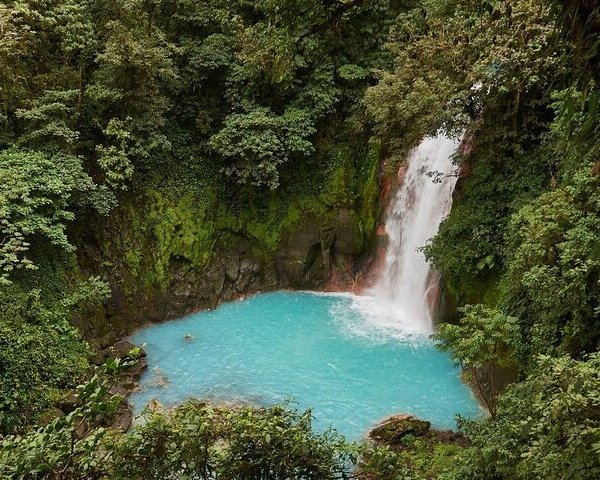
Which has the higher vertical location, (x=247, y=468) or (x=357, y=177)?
(x=357, y=177)

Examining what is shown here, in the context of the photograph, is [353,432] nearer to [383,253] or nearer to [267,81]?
[383,253]

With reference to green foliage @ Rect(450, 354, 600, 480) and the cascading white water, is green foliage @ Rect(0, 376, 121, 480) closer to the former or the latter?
green foliage @ Rect(450, 354, 600, 480)

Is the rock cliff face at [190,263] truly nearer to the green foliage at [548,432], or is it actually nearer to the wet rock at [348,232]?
the wet rock at [348,232]

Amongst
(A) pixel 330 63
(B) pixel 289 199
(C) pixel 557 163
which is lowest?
(B) pixel 289 199

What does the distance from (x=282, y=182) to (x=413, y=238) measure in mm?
3932

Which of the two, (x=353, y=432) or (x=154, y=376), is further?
(x=154, y=376)

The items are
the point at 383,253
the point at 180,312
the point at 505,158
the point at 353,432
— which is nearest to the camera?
the point at 353,432

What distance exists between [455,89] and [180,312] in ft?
27.3

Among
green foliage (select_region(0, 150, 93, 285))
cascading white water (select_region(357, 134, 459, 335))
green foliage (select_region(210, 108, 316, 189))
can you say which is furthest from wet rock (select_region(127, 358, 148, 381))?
cascading white water (select_region(357, 134, 459, 335))

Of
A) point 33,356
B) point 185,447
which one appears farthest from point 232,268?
point 185,447

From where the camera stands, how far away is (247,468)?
11.1 ft

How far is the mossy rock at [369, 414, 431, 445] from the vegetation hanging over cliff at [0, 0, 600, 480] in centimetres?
45

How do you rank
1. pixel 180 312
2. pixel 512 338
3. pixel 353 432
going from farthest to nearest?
pixel 180 312 → pixel 353 432 → pixel 512 338

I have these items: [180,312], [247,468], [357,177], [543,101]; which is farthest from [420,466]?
[357,177]
